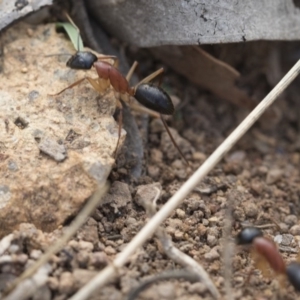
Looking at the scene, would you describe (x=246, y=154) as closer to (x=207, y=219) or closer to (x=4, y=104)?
(x=207, y=219)

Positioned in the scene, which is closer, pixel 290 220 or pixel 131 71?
pixel 290 220

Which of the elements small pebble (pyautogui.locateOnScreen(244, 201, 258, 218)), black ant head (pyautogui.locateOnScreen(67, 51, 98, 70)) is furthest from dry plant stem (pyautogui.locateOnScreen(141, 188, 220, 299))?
black ant head (pyautogui.locateOnScreen(67, 51, 98, 70))

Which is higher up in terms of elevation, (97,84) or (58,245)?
(97,84)

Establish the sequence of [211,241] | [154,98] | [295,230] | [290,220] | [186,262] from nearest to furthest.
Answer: [186,262]
[211,241]
[295,230]
[290,220]
[154,98]

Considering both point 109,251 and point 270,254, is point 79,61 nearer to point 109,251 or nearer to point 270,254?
point 109,251

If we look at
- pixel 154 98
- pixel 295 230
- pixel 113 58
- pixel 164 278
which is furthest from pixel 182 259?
pixel 113 58

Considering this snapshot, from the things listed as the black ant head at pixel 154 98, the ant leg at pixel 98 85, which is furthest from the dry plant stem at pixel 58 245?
the black ant head at pixel 154 98

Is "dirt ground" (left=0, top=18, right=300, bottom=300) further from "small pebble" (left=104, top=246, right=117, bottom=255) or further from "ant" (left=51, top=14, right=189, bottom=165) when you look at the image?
"ant" (left=51, top=14, right=189, bottom=165)
